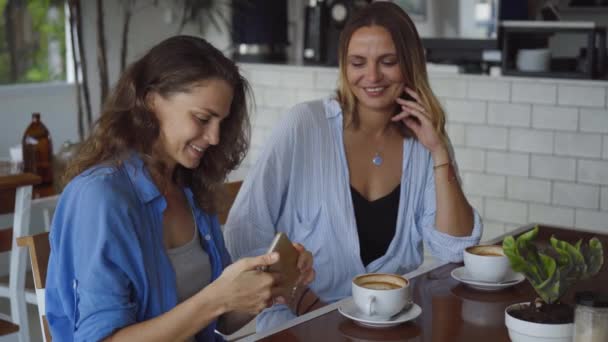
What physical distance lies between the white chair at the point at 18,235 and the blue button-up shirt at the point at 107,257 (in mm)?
1025

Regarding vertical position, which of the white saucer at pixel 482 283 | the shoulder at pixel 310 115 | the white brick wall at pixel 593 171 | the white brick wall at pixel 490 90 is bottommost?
the white brick wall at pixel 593 171

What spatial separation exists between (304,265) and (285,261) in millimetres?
143

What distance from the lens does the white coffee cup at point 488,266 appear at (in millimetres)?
1723

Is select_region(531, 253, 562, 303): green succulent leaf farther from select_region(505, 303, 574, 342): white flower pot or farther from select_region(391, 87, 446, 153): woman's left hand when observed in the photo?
select_region(391, 87, 446, 153): woman's left hand

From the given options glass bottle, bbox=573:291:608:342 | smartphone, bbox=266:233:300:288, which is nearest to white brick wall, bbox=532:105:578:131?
smartphone, bbox=266:233:300:288

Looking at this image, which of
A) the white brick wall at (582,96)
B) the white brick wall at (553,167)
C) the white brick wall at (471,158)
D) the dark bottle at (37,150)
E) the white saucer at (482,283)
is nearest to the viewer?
the white saucer at (482,283)

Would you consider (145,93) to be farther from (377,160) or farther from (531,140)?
(531,140)

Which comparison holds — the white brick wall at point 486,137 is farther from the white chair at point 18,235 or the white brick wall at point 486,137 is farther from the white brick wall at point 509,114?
the white chair at point 18,235

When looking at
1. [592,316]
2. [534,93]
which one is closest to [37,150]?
[534,93]

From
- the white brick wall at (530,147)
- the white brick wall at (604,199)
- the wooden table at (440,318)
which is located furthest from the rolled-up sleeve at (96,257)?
the white brick wall at (604,199)

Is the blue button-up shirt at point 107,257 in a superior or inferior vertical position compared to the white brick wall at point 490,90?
inferior

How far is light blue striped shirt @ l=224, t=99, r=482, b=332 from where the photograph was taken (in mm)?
2047

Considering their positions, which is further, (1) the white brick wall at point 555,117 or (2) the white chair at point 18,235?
(1) the white brick wall at point 555,117

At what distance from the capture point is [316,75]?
4555 millimetres
